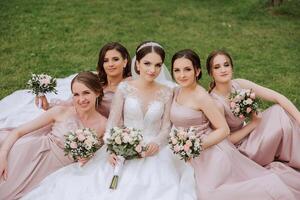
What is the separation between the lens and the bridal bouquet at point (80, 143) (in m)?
5.25

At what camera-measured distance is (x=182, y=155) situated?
5.12 meters

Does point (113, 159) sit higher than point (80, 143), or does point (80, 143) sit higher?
point (80, 143)

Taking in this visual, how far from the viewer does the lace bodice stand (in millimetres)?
5805

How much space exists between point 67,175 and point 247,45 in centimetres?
839

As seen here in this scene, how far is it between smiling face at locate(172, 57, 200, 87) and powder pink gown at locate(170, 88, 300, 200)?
12.8 inches

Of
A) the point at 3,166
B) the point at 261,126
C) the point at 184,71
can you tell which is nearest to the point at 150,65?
the point at 184,71

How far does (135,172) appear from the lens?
530 centimetres

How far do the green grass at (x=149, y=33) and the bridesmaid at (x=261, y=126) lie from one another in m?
3.21

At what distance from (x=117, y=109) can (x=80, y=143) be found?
0.80 metres

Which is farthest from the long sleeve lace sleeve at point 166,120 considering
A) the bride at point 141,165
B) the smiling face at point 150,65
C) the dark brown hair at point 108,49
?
the dark brown hair at point 108,49

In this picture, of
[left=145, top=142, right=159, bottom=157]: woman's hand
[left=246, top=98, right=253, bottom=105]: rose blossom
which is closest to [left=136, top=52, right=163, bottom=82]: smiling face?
[left=145, top=142, right=159, bottom=157]: woman's hand

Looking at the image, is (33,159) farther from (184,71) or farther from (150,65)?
(184,71)

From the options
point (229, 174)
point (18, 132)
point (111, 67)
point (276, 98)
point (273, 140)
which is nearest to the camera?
point (229, 174)

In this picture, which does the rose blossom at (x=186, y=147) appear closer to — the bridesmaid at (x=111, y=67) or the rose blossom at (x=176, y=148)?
the rose blossom at (x=176, y=148)
